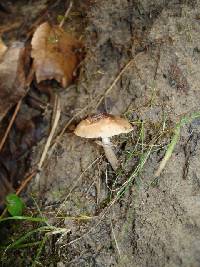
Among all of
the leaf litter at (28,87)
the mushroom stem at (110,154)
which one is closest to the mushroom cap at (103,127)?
the mushroom stem at (110,154)

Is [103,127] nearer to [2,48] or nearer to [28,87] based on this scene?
[28,87]

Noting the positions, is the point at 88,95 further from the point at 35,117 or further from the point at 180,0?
the point at 180,0

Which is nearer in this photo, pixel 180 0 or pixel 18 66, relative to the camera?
pixel 180 0

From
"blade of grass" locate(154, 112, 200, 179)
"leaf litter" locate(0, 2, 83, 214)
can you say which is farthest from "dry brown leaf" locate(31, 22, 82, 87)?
"blade of grass" locate(154, 112, 200, 179)

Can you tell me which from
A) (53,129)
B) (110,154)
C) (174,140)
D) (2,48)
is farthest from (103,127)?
(2,48)

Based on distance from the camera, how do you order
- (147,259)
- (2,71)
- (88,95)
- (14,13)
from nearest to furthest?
(147,259), (88,95), (2,71), (14,13)

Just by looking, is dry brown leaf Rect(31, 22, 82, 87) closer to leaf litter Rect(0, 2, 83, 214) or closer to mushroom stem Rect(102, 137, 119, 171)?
leaf litter Rect(0, 2, 83, 214)

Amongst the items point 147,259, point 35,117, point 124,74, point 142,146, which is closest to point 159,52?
point 124,74
